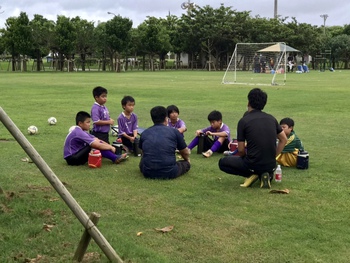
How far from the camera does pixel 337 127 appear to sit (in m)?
11.4

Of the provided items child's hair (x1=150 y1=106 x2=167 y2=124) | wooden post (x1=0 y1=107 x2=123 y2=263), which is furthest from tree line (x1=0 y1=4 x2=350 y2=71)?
wooden post (x1=0 y1=107 x2=123 y2=263)

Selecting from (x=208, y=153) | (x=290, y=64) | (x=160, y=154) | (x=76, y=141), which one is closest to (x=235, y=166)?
(x=160, y=154)

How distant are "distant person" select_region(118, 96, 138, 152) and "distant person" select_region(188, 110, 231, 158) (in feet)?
3.88

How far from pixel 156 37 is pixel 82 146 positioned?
5030 centimetres

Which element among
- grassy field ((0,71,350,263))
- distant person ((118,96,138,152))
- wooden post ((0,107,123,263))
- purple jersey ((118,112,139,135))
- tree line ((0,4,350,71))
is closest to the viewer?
wooden post ((0,107,123,263))

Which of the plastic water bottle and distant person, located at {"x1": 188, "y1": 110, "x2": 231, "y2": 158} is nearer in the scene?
the plastic water bottle

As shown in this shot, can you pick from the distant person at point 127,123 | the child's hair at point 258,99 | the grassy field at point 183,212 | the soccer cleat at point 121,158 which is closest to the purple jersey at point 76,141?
the grassy field at point 183,212

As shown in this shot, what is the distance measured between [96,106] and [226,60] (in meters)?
55.9

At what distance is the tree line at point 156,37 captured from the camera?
167ft

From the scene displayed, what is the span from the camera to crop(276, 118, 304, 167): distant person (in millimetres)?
7309

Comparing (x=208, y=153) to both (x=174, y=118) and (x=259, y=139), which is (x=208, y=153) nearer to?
(x=174, y=118)

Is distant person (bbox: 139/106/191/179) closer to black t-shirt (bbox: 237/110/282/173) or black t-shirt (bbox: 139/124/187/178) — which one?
black t-shirt (bbox: 139/124/187/178)

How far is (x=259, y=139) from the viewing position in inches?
237

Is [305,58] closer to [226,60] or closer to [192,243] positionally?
[226,60]
